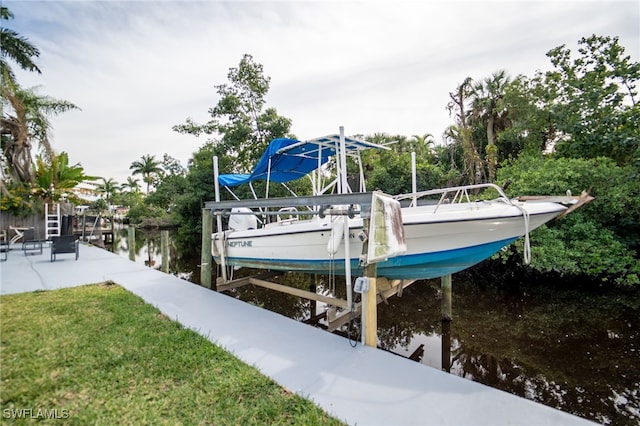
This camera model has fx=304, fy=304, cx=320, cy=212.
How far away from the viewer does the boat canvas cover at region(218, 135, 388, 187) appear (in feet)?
16.5

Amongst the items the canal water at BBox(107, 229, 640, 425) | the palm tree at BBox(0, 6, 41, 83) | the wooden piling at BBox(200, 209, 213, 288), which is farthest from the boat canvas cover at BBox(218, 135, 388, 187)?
the palm tree at BBox(0, 6, 41, 83)

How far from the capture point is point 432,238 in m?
4.08

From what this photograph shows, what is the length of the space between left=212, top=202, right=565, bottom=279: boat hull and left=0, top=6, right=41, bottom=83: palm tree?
13.1 metres

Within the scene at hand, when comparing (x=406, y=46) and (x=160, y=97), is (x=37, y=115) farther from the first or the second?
(x=406, y=46)

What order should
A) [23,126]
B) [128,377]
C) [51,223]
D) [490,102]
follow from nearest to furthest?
[128,377] → [51,223] → [23,126] → [490,102]

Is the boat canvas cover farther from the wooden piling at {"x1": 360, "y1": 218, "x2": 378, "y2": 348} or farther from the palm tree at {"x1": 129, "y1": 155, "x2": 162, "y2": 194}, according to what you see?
the palm tree at {"x1": 129, "y1": 155, "x2": 162, "y2": 194}

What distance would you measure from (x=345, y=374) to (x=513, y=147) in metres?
17.4

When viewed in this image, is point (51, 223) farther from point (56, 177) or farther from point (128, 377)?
point (128, 377)

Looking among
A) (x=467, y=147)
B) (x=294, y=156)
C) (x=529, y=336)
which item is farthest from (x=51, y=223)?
(x=467, y=147)

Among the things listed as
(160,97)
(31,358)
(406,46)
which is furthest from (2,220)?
(406,46)

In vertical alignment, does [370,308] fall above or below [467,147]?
below

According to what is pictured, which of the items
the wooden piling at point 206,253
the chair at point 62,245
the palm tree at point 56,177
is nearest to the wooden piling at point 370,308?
the wooden piling at point 206,253

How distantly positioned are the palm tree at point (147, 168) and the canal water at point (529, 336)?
139ft

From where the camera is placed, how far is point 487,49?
612 centimetres
